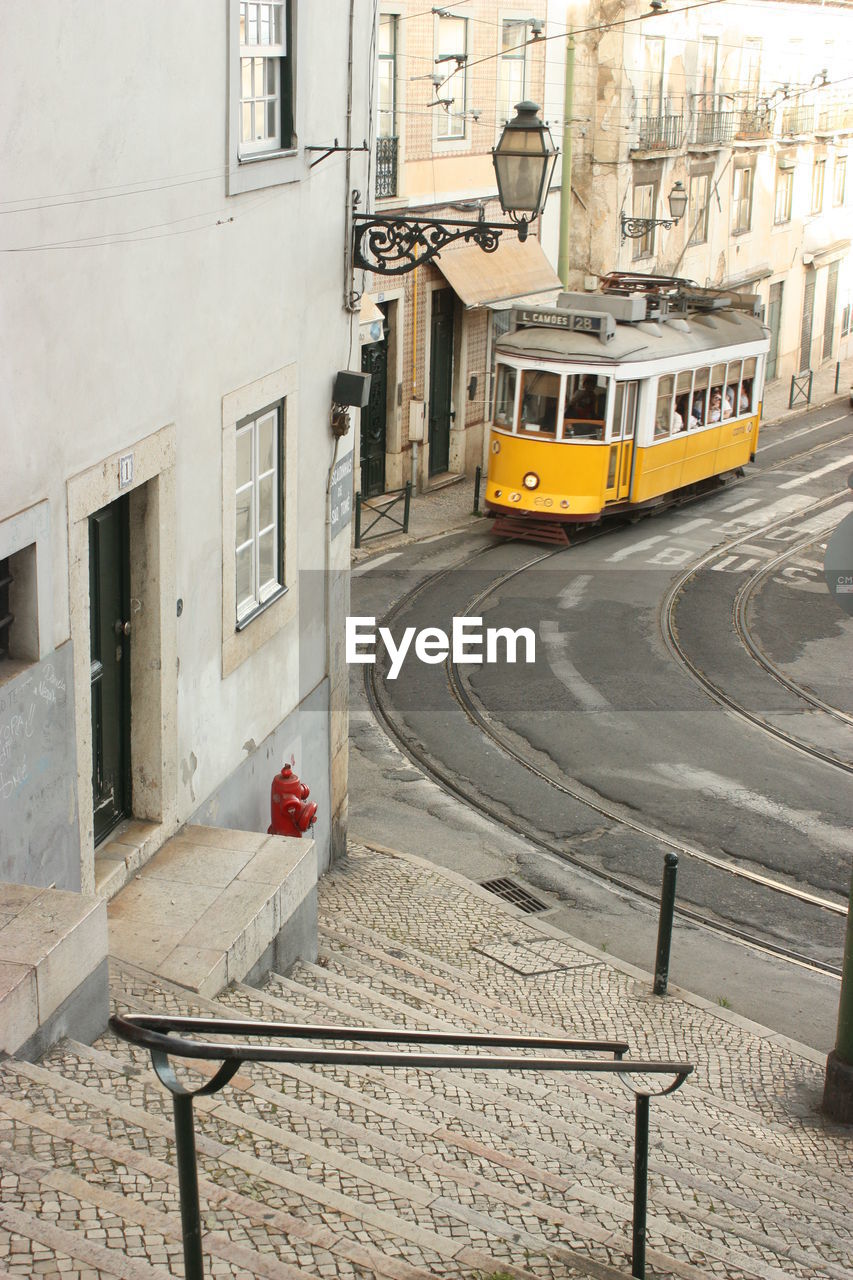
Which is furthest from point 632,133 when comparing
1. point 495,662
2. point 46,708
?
point 46,708

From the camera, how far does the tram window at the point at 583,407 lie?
64.2ft

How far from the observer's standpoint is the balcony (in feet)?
105

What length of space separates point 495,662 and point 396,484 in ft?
27.9

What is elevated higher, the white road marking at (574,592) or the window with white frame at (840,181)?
the window with white frame at (840,181)

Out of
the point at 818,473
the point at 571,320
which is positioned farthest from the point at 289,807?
the point at 818,473

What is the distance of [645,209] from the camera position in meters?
30.1

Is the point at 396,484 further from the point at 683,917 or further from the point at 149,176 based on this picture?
the point at 149,176

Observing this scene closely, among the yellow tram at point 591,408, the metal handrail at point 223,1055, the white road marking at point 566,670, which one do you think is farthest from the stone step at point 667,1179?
the yellow tram at point 591,408

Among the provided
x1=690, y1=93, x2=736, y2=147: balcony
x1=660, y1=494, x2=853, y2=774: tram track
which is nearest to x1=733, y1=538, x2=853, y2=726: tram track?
x1=660, y1=494, x2=853, y2=774: tram track

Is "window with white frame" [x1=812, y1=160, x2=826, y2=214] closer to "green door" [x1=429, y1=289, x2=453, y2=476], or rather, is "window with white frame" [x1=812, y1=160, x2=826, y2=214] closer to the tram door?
"green door" [x1=429, y1=289, x2=453, y2=476]

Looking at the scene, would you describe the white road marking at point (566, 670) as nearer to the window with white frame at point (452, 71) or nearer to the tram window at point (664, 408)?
the tram window at point (664, 408)

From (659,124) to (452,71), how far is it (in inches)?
338

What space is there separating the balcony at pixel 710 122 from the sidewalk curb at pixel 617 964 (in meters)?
25.0

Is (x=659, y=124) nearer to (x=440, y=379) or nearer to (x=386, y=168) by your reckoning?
(x=440, y=379)
